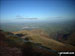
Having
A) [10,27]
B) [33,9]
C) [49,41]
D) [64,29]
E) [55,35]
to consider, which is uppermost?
[33,9]

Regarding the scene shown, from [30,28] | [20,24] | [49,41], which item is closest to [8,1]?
[20,24]

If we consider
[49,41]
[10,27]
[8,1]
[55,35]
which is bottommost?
[49,41]

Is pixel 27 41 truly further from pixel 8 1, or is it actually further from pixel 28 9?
pixel 8 1

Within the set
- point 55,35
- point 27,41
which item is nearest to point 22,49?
point 27,41

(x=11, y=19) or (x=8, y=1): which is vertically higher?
(x=8, y=1)

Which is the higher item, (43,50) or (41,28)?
(41,28)

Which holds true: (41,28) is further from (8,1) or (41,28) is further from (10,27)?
(8,1)
